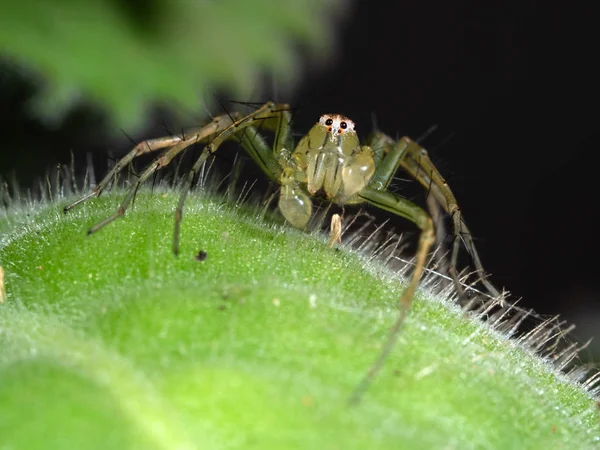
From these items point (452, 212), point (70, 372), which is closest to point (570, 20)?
point (452, 212)

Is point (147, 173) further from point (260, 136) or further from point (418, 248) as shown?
point (418, 248)

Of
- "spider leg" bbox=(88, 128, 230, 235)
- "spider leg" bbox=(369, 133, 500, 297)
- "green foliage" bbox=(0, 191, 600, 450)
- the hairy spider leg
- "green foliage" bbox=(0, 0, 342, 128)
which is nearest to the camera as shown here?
"green foliage" bbox=(0, 191, 600, 450)

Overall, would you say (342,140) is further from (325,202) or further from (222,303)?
(222,303)

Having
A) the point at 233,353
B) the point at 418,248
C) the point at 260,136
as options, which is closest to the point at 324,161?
the point at 260,136

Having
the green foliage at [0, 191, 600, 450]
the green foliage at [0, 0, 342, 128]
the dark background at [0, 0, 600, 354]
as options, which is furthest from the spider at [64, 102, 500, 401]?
the dark background at [0, 0, 600, 354]

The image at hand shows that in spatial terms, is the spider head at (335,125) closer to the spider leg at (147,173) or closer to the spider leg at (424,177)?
the spider leg at (424,177)

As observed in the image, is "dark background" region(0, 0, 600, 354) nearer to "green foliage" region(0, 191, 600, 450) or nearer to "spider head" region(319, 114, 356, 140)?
"spider head" region(319, 114, 356, 140)
